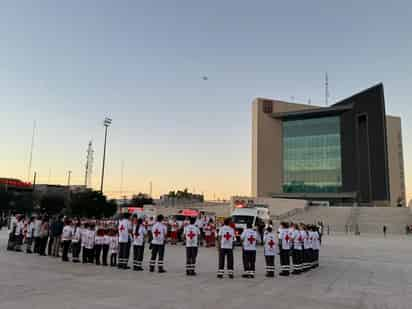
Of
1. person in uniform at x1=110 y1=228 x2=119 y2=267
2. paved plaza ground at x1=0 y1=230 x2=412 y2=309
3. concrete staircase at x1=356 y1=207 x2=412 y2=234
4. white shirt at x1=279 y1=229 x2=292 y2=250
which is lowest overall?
paved plaza ground at x1=0 y1=230 x2=412 y2=309

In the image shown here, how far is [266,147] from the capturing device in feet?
319

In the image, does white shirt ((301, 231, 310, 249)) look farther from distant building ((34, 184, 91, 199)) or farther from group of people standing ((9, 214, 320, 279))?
distant building ((34, 184, 91, 199))

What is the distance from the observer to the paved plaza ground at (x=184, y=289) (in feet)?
27.0

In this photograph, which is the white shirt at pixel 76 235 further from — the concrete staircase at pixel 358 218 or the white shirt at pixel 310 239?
the concrete staircase at pixel 358 218

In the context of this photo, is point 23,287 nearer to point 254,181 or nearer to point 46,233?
point 46,233

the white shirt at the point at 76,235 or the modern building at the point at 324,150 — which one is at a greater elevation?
the modern building at the point at 324,150

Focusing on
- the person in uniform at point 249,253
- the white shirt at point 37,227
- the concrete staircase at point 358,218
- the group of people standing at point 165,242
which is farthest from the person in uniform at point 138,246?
the concrete staircase at point 358,218

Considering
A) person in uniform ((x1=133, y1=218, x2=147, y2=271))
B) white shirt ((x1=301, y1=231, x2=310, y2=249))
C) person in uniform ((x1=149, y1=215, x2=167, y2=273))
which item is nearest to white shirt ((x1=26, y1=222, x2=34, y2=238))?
person in uniform ((x1=133, y1=218, x2=147, y2=271))

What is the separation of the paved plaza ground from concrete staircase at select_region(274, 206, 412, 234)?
39241mm

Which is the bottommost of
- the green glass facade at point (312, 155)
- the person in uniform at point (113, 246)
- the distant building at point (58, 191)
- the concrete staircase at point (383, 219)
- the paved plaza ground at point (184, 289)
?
the paved plaza ground at point (184, 289)

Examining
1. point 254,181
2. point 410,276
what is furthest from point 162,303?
point 254,181

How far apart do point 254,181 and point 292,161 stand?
37.1 ft

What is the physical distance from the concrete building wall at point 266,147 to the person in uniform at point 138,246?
271 feet

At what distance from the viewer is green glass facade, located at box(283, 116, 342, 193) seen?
91.9 metres
